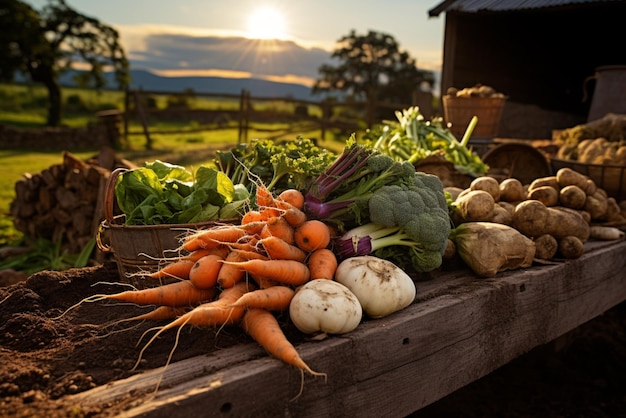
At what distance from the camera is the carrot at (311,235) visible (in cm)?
224

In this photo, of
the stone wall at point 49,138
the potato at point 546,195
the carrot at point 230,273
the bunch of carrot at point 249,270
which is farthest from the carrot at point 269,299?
the stone wall at point 49,138

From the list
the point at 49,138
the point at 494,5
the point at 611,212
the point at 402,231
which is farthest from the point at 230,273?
the point at 49,138

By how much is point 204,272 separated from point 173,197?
660 millimetres

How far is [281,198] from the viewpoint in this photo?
2.34 meters

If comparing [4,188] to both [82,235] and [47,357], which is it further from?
[47,357]

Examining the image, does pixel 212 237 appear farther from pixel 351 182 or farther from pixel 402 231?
pixel 402 231

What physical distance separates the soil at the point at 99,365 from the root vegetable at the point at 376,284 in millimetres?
475

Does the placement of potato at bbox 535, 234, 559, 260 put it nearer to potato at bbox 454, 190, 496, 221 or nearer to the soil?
potato at bbox 454, 190, 496, 221

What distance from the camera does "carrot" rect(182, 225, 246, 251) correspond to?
2.24m

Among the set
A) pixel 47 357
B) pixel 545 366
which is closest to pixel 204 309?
pixel 47 357

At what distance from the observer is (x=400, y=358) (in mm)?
2066

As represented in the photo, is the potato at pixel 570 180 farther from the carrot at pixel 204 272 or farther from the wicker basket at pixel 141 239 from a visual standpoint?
the carrot at pixel 204 272

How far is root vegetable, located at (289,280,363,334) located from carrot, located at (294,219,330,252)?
294 mm

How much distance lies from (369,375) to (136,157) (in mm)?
14676
